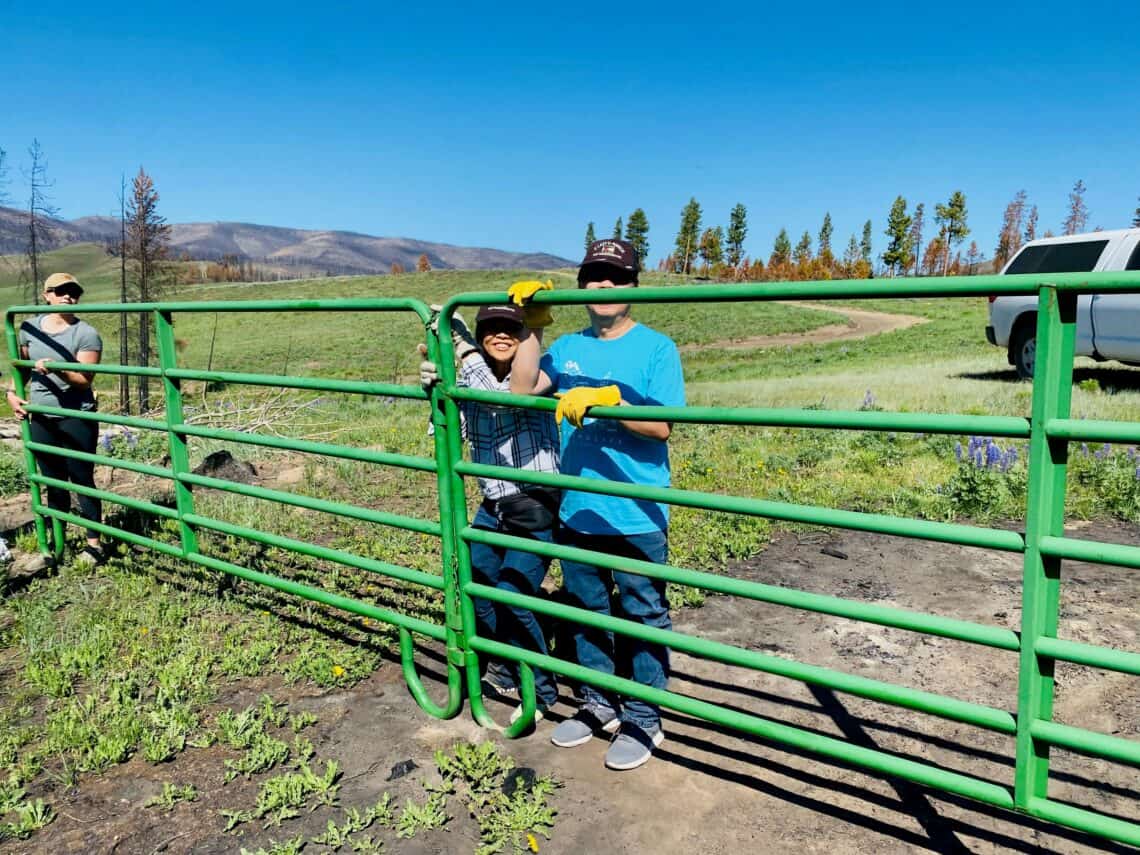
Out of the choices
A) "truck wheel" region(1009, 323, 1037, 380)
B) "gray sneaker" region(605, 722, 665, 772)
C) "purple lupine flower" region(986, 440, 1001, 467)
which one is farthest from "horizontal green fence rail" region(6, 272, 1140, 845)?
"truck wheel" region(1009, 323, 1037, 380)

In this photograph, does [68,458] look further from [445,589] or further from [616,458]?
[616,458]

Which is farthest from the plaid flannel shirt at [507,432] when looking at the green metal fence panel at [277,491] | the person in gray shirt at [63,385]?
the person in gray shirt at [63,385]

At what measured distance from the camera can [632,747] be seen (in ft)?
9.69

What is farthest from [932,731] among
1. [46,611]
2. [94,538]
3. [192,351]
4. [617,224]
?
[617,224]

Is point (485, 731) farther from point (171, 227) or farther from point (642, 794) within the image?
point (171, 227)

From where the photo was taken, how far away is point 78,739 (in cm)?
322

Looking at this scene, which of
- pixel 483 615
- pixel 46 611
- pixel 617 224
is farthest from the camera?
pixel 617 224

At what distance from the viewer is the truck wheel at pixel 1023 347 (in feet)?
36.8

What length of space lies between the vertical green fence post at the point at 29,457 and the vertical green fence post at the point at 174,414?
1.46 metres

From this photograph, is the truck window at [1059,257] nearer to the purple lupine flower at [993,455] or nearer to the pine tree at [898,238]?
the purple lupine flower at [993,455]

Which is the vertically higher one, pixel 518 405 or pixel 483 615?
pixel 518 405

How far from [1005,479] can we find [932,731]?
11.9 ft

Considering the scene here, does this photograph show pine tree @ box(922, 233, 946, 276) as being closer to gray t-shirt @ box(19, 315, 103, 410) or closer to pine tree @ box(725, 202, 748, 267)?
pine tree @ box(725, 202, 748, 267)

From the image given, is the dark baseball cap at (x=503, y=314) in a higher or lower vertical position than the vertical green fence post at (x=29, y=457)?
higher
